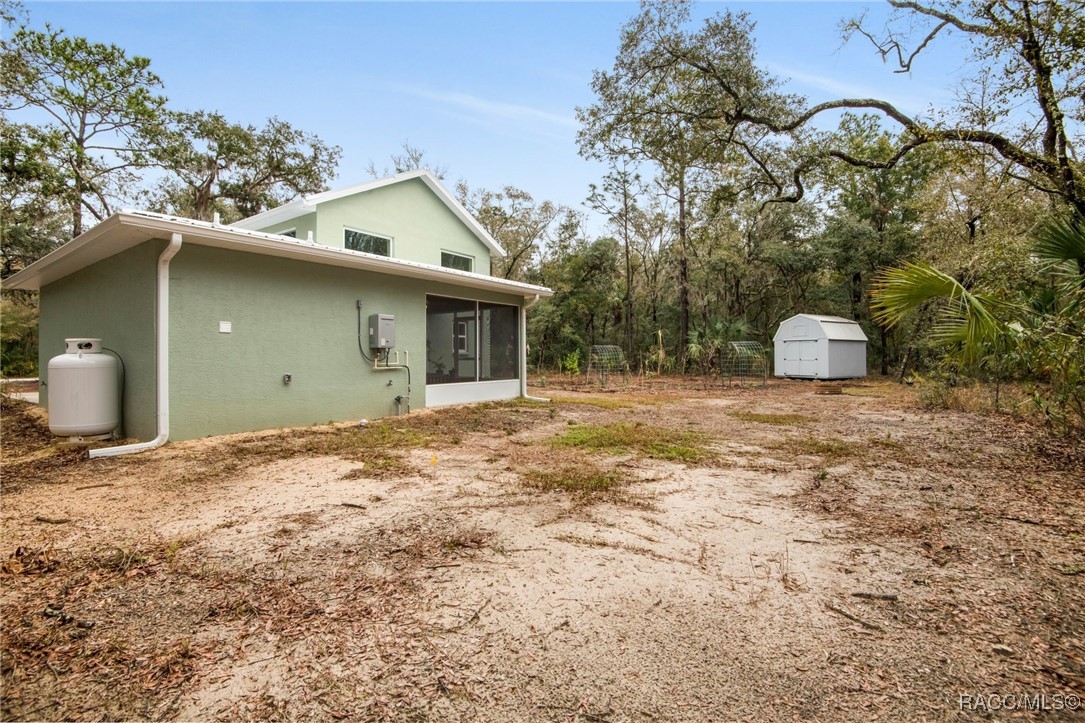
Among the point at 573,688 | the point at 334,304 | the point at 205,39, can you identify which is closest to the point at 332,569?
the point at 573,688

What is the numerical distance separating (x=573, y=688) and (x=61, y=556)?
103 inches

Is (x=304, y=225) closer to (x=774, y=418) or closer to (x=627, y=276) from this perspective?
(x=774, y=418)

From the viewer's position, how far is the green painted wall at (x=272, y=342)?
213 inches

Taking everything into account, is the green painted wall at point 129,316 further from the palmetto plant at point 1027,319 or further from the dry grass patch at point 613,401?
the palmetto plant at point 1027,319

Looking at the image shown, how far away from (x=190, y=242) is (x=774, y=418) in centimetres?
796

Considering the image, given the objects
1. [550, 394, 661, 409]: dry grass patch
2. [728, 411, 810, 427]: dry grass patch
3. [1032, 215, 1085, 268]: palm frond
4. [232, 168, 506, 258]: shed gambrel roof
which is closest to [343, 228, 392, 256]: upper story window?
[232, 168, 506, 258]: shed gambrel roof

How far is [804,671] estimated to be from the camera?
1584 mm

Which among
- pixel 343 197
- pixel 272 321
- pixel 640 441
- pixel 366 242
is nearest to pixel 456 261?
pixel 366 242

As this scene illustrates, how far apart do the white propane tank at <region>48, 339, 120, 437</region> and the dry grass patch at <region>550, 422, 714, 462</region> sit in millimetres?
4809

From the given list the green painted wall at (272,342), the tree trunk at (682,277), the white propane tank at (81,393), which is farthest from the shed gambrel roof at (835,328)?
the white propane tank at (81,393)

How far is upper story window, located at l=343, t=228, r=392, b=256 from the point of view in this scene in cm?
1023

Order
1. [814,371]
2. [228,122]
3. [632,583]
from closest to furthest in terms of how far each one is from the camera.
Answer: [632,583]
[814,371]
[228,122]

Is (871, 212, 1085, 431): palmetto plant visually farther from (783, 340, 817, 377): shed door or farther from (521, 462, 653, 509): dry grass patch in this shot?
(783, 340, 817, 377): shed door

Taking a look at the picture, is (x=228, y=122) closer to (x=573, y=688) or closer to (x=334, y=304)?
(x=334, y=304)
